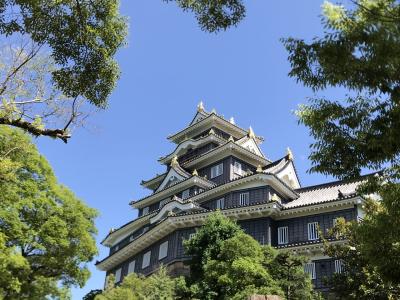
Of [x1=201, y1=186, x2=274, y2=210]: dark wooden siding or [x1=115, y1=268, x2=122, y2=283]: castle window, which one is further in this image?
[x1=115, y1=268, x2=122, y2=283]: castle window

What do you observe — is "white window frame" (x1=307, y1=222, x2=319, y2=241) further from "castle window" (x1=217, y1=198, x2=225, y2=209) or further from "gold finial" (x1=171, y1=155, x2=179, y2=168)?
"gold finial" (x1=171, y1=155, x2=179, y2=168)

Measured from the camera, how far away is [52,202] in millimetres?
26719

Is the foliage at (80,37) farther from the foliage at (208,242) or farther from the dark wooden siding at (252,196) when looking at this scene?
the dark wooden siding at (252,196)

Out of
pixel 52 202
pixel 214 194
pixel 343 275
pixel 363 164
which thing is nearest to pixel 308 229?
pixel 214 194

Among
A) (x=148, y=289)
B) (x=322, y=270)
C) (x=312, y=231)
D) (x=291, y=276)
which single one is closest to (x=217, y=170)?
(x=312, y=231)

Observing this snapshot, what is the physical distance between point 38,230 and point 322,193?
22.5 meters

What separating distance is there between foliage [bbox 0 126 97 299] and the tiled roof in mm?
16736

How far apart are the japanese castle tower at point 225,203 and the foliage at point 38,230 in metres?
10.9

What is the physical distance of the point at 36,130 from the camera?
1070 centimetres

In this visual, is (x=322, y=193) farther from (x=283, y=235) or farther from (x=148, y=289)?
(x=148, y=289)

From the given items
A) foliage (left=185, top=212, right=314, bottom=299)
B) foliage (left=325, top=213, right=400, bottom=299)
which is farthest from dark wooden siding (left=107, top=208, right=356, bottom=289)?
foliage (left=325, top=213, right=400, bottom=299)

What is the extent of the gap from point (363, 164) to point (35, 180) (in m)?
21.5

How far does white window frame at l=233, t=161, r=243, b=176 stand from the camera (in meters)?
43.3

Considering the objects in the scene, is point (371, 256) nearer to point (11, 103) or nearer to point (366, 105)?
point (366, 105)
